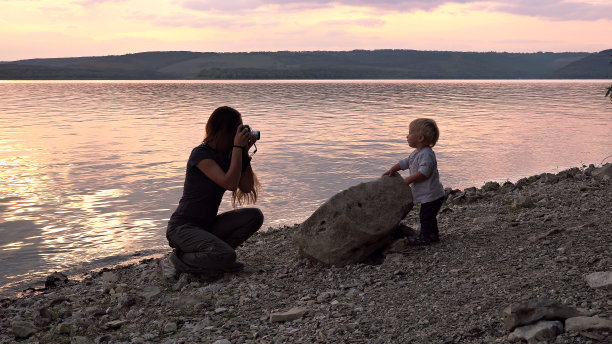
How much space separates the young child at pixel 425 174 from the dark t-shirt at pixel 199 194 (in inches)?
78.5

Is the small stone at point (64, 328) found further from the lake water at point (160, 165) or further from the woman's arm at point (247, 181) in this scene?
the lake water at point (160, 165)

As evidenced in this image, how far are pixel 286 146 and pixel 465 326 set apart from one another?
60.7 feet

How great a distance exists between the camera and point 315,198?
13781mm

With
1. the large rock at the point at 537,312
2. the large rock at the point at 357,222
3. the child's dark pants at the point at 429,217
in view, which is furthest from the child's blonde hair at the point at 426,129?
the large rock at the point at 537,312

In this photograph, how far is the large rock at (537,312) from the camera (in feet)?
13.7

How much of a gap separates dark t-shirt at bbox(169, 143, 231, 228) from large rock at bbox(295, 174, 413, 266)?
1.15 m

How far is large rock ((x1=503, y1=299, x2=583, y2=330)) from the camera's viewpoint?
13.7 feet

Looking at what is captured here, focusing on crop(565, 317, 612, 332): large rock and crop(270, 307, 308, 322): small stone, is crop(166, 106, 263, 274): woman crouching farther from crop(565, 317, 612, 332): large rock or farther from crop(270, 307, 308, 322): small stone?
crop(565, 317, 612, 332): large rock

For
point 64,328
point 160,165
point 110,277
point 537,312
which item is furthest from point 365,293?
point 160,165

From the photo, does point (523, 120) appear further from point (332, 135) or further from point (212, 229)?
point (212, 229)


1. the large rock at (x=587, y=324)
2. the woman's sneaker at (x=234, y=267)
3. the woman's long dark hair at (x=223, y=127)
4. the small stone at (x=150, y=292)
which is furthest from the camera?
the woman's sneaker at (x=234, y=267)

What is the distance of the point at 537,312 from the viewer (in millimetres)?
4188

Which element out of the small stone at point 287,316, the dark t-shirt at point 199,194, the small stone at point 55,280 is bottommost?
the small stone at point 55,280

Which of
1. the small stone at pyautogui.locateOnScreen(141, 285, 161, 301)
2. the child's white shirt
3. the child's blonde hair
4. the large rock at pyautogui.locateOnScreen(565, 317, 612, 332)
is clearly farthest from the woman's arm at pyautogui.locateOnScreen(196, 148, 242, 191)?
the large rock at pyautogui.locateOnScreen(565, 317, 612, 332)
